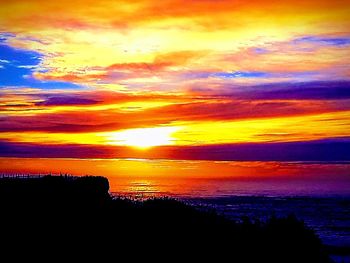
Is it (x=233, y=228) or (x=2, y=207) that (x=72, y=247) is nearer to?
(x=2, y=207)

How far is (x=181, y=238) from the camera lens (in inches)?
853

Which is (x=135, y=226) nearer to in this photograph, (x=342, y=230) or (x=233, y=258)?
(x=233, y=258)

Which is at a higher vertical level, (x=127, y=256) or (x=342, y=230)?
(x=127, y=256)

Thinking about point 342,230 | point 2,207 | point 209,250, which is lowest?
point 342,230

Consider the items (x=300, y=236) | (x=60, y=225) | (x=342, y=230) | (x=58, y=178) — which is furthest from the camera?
(x=342, y=230)

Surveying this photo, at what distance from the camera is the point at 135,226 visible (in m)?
22.6

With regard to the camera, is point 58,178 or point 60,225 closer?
point 60,225

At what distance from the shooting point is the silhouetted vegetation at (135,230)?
20016 mm

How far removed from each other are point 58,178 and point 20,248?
29.9ft

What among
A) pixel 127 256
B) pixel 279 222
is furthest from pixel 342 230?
pixel 127 256

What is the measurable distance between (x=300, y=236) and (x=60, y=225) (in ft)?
37.3

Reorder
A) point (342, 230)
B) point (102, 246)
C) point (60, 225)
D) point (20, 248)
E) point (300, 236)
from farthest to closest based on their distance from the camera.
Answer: point (342, 230) < point (300, 236) < point (60, 225) < point (102, 246) < point (20, 248)

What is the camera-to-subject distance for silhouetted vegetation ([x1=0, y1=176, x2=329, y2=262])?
20.0m

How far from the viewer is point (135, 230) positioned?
22078mm
